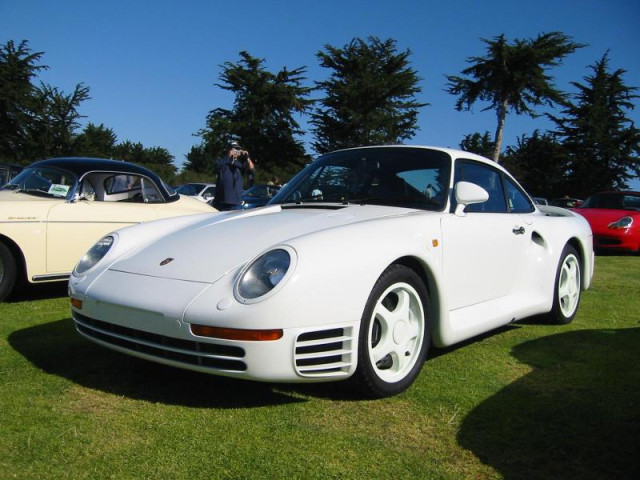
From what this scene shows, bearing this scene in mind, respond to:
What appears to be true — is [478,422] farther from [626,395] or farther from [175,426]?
[175,426]

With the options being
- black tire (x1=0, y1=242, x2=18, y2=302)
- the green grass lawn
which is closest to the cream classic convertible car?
black tire (x1=0, y1=242, x2=18, y2=302)

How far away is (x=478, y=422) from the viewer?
2.52m

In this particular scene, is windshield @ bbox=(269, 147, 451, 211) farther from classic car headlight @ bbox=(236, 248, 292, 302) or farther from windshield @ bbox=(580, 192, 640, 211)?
windshield @ bbox=(580, 192, 640, 211)

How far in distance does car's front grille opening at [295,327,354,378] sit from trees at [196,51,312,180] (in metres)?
36.4

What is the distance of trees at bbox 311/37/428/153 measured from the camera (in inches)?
1467

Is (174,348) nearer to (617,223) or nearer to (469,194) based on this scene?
(469,194)

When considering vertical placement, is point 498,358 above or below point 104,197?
below

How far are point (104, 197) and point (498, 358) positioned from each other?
3936mm

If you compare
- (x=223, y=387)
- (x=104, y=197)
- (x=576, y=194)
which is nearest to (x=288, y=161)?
(x=576, y=194)

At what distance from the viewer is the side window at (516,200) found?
Result: 14.0 ft

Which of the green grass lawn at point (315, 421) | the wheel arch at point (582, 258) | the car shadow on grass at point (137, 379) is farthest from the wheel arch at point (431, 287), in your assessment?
the wheel arch at point (582, 258)

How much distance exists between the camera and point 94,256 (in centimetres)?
324

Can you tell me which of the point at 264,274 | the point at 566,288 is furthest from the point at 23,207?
the point at 566,288

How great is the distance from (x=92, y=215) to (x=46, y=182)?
0.63m
